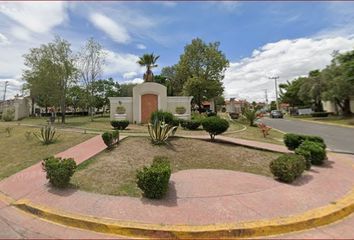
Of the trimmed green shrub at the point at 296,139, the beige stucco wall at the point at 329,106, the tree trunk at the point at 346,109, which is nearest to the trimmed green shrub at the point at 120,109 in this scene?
the trimmed green shrub at the point at 296,139

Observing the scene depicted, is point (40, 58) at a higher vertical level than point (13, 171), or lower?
higher

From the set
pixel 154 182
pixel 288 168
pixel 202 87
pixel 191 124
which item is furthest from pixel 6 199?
pixel 202 87

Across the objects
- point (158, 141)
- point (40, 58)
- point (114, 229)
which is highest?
point (40, 58)

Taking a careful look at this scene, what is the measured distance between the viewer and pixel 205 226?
4957 mm

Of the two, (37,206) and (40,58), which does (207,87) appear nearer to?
(40,58)

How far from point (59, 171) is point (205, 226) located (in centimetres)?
391

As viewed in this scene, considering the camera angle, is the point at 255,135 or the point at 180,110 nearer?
the point at 255,135

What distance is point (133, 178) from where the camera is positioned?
25.3 ft

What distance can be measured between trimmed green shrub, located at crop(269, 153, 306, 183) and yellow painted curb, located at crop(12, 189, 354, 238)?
181cm

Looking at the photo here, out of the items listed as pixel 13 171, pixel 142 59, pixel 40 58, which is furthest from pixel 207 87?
pixel 13 171

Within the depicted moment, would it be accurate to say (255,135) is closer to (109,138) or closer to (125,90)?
(109,138)

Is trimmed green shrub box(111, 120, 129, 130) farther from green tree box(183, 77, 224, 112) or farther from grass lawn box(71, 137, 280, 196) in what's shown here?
green tree box(183, 77, 224, 112)

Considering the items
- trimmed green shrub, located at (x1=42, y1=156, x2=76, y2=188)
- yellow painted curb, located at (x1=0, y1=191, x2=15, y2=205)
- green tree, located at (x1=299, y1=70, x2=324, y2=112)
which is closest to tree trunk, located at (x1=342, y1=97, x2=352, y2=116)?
green tree, located at (x1=299, y1=70, x2=324, y2=112)

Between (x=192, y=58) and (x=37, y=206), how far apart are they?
1217 inches
